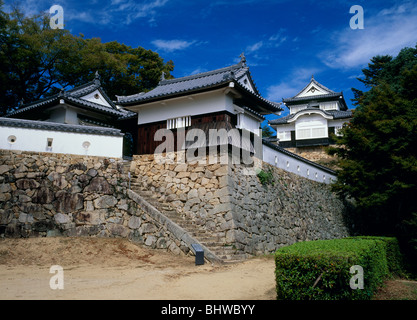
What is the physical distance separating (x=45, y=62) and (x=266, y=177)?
19611mm

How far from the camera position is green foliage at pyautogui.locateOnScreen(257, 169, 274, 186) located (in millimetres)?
15648

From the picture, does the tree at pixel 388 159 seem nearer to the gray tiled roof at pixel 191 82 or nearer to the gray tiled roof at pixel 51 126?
the gray tiled roof at pixel 191 82

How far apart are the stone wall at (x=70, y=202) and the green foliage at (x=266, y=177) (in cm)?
525

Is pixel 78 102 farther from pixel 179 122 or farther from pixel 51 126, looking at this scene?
pixel 179 122

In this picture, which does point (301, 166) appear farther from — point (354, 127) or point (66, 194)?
point (66, 194)

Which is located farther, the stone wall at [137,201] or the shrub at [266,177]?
the shrub at [266,177]

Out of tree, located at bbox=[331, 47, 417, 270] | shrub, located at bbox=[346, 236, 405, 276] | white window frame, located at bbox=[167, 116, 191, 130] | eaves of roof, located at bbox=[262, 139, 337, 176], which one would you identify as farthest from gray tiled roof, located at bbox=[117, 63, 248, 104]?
shrub, located at bbox=[346, 236, 405, 276]

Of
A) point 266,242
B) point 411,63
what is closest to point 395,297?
point 266,242

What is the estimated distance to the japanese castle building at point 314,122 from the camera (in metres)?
30.3

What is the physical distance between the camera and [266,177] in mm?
15875

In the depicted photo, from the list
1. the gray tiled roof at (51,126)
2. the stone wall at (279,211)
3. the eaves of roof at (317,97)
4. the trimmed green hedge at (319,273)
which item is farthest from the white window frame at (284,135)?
the trimmed green hedge at (319,273)

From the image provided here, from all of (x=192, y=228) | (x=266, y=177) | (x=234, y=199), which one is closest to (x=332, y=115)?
(x=266, y=177)

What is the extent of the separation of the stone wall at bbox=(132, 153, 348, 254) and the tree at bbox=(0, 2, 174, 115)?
14121 mm

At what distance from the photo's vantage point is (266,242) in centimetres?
1469
